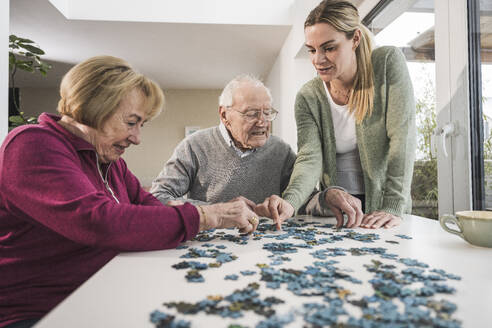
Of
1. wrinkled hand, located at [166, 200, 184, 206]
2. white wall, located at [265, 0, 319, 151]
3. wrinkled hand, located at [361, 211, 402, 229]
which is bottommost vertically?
wrinkled hand, located at [361, 211, 402, 229]

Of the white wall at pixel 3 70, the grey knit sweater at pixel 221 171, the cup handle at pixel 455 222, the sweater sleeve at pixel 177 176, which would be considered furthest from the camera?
the white wall at pixel 3 70

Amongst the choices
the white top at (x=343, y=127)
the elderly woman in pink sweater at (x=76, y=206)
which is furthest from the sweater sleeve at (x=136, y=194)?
the white top at (x=343, y=127)

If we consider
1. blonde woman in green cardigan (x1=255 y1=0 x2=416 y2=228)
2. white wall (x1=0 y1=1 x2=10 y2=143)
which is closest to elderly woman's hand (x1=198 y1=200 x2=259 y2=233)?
blonde woman in green cardigan (x1=255 y1=0 x2=416 y2=228)

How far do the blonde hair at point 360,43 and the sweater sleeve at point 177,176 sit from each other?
1044 millimetres

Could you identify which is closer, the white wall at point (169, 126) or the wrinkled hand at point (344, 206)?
the wrinkled hand at point (344, 206)

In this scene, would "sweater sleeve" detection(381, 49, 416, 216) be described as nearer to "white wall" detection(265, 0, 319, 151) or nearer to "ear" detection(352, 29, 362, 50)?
"ear" detection(352, 29, 362, 50)

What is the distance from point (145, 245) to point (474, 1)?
226cm

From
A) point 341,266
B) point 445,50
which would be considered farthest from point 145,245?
point 445,50

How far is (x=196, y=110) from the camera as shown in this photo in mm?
10523

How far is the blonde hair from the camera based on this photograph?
174 centimetres

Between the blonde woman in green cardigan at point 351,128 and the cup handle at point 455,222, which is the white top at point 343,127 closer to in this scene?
the blonde woman in green cardigan at point 351,128

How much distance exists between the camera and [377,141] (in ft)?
5.92

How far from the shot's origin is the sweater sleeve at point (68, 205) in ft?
3.38

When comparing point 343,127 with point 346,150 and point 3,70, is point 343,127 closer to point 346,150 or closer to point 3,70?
point 346,150
